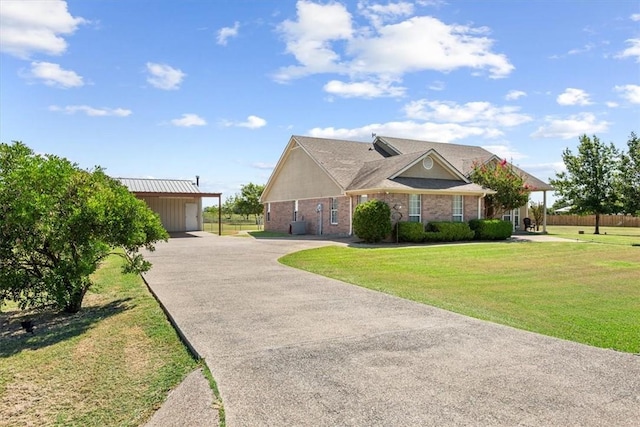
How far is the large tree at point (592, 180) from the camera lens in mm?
32062

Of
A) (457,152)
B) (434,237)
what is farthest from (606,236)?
(434,237)

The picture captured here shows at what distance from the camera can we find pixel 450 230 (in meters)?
21.5

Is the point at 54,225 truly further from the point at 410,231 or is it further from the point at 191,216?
the point at 191,216

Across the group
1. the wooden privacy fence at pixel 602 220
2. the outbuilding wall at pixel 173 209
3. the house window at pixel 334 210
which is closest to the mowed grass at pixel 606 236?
the house window at pixel 334 210

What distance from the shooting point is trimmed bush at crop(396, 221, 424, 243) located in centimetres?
2039

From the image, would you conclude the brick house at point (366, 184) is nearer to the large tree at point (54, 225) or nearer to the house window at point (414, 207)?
the house window at point (414, 207)

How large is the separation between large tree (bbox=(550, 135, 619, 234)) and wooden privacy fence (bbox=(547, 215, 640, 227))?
1391cm

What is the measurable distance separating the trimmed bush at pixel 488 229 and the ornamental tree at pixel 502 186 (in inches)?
64.6

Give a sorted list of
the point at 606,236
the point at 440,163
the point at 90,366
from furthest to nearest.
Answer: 1. the point at 606,236
2. the point at 440,163
3. the point at 90,366

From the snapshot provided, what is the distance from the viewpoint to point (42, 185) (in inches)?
274

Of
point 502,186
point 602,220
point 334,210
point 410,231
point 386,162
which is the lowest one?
point 410,231

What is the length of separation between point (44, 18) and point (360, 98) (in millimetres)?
15003

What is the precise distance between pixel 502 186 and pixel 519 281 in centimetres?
1446

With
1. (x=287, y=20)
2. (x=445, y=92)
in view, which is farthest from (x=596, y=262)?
(x=287, y=20)
